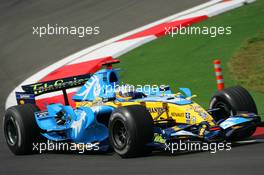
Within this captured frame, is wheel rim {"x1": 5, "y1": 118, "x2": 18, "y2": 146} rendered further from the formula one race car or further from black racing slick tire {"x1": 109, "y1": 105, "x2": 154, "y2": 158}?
black racing slick tire {"x1": 109, "y1": 105, "x2": 154, "y2": 158}

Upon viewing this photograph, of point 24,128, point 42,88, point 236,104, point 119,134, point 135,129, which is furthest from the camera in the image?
point 42,88

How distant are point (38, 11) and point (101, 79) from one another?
1104 cm

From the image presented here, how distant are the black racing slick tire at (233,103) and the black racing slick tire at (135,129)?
1546 millimetres

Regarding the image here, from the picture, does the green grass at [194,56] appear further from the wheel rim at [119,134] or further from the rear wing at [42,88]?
the wheel rim at [119,134]

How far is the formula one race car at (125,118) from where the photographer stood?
400 inches

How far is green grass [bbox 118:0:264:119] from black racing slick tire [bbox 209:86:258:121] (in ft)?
9.36

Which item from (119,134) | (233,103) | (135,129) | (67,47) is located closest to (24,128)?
(119,134)

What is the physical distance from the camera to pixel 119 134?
10.6m

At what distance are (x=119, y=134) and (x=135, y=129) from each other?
0.60 meters

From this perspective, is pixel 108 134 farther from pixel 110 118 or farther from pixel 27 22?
pixel 27 22

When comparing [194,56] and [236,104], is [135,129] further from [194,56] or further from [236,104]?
[194,56]

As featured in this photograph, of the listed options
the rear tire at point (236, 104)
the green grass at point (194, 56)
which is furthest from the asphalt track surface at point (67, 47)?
the green grass at point (194, 56)

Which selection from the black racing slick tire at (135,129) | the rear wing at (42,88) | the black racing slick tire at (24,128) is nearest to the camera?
the black racing slick tire at (135,129)

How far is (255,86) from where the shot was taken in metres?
14.8
